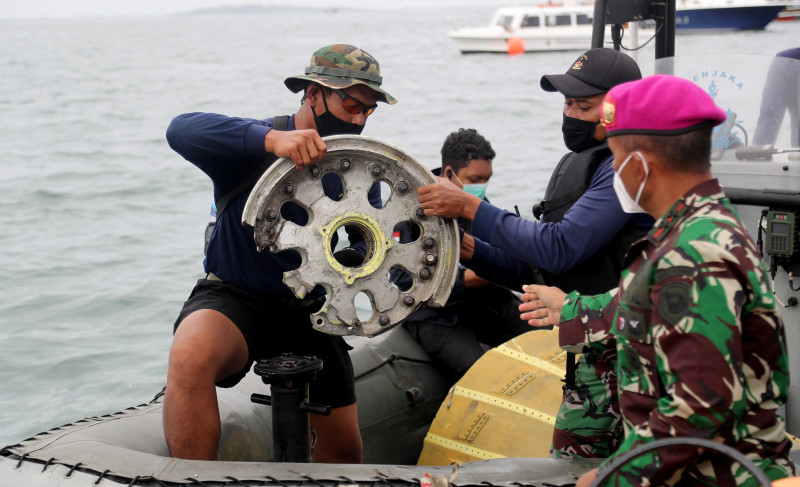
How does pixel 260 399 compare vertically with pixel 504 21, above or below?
above

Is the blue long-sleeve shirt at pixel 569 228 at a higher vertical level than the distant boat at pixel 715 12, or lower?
lower

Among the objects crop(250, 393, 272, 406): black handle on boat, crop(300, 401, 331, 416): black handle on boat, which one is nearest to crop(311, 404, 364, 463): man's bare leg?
crop(250, 393, 272, 406): black handle on boat

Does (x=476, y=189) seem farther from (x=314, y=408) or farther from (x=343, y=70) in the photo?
(x=314, y=408)

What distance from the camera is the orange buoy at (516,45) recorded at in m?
48.1

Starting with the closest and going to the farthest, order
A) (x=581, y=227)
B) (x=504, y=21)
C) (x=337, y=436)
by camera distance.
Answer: (x=581, y=227) → (x=337, y=436) → (x=504, y=21)

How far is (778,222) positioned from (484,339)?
2.63m

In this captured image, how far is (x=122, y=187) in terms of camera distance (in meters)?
19.0

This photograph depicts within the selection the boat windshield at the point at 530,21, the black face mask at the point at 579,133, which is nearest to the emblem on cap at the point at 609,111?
the black face mask at the point at 579,133

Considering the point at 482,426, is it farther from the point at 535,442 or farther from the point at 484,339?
the point at 484,339

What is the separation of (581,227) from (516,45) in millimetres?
46242

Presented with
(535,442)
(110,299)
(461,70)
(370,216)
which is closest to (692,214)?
(370,216)

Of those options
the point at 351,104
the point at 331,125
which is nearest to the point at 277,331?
the point at 331,125

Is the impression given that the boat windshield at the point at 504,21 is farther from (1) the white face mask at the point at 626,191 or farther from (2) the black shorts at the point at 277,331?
(1) the white face mask at the point at 626,191

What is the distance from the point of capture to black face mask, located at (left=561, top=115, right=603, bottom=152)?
3.50 metres
